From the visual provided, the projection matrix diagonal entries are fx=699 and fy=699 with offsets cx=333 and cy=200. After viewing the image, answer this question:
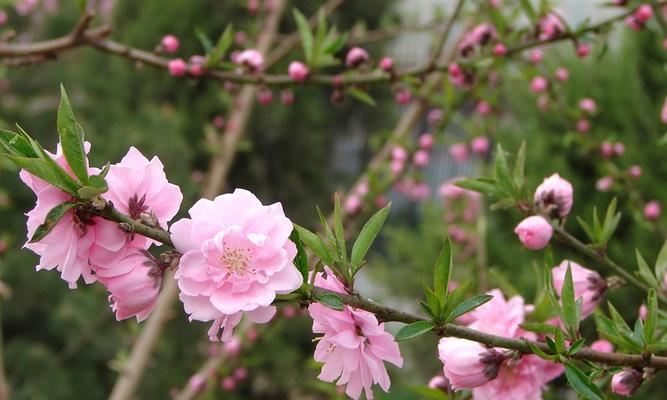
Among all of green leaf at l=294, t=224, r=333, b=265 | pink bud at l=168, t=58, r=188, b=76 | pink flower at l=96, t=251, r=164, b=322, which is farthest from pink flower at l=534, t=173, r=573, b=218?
pink bud at l=168, t=58, r=188, b=76

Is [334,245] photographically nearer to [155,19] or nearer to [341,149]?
[155,19]

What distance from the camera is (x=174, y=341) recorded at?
155 inches

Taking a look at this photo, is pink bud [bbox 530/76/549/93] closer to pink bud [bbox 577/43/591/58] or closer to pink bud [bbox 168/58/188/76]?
pink bud [bbox 577/43/591/58]

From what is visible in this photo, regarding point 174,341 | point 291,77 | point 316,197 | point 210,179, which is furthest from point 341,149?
point 291,77

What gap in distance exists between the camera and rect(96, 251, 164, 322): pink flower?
526 mm

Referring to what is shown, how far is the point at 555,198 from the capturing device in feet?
2.52

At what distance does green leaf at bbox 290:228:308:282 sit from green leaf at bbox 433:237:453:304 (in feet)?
0.33

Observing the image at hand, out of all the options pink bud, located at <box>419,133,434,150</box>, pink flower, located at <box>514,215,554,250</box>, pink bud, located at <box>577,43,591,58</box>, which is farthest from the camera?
pink bud, located at <box>419,133,434,150</box>

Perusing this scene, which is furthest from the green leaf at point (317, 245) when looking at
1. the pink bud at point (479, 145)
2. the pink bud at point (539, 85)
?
the pink bud at point (479, 145)

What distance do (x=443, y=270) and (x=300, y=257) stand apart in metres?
0.11

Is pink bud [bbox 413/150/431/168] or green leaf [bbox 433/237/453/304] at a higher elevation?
green leaf [bbox 433/237/453/304]

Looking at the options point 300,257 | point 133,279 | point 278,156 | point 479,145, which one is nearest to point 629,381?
point 300,257

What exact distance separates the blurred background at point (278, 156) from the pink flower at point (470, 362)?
42.3 inches

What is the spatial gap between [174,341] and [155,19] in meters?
2.03
